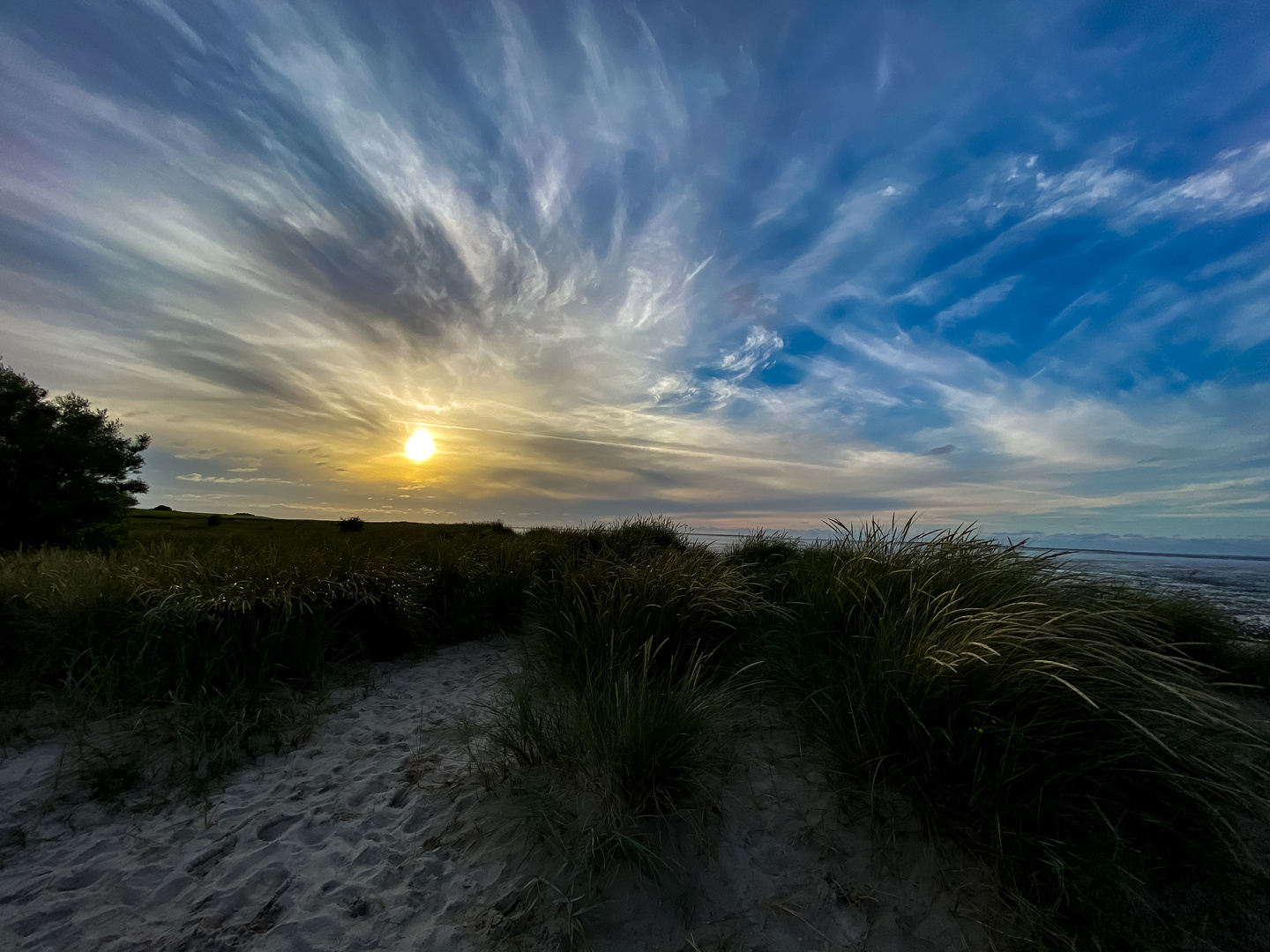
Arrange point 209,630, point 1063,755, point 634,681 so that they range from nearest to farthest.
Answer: point 1063,755 → point 634,681 → point 209,630

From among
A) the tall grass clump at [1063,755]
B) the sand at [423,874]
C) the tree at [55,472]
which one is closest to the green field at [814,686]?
the tall grass clump at [1063,755]

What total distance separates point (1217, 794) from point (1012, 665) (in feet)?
4.51

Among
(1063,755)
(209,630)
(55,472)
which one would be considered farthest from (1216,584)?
(55,472)

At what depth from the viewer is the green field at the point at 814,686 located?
8.11ft

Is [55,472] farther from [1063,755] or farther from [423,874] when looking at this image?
[1063,755]

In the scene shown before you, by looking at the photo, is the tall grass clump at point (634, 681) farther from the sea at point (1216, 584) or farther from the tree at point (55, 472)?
the tree at point (55, 472)

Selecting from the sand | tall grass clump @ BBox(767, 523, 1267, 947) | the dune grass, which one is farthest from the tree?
tall grass clump @ BBox(767, 523, 1267, 947)

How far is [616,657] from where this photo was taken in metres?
4.01

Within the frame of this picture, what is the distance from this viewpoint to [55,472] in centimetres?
1336

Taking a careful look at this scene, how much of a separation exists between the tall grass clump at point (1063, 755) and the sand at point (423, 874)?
0.98 ft

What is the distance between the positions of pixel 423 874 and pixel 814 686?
2.68m

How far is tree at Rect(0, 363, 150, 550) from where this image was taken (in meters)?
12.6

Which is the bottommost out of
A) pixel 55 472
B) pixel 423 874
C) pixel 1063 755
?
pixel 423 874

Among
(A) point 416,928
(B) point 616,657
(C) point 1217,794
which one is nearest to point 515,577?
(B) point 616,657
